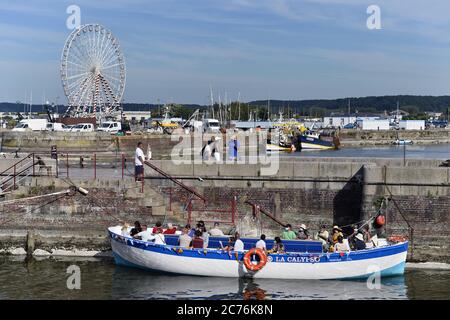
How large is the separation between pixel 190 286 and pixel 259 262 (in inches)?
90.7

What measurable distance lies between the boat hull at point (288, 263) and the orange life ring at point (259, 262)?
212 millimetres

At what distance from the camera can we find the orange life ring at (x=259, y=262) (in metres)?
22.6

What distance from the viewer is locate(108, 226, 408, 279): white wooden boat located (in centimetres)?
2277

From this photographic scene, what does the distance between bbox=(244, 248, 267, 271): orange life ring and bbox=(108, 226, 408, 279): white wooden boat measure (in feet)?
0.60

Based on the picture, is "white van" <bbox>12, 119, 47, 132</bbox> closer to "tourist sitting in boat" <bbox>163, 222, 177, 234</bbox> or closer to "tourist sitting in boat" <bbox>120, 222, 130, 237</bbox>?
"tourist sitting in boat" <bbox>120, 222, 130, 237</bbox>

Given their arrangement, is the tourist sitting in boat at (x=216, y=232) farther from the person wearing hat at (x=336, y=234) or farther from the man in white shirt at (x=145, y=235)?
the person wearing hat at (x=336, y=234)

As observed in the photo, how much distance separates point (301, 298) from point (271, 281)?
6.44 ft

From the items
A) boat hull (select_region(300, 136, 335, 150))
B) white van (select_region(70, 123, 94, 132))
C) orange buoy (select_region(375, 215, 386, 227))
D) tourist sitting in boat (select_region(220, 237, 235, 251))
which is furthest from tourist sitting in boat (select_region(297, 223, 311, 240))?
boat hull (select_region(300, 136, 335, 150))

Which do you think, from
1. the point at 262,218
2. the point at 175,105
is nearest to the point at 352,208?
the point at 262,218

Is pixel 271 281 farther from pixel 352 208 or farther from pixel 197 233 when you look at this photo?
pixel 352 208

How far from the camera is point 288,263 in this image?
A: 22797 mm

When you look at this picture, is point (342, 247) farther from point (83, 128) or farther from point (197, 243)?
point (83, 128)

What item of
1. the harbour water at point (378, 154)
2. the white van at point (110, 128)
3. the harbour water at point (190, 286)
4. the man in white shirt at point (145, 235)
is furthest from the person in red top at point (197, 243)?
the white van at point (110, 128)
